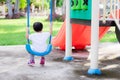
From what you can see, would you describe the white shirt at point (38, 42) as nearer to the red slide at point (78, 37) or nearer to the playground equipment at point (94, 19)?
the playground equipment at point (94, 19)

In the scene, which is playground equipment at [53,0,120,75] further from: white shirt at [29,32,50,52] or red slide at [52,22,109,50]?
red slide at [52,22,109,50]

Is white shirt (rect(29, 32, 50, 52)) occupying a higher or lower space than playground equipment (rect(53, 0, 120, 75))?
lower

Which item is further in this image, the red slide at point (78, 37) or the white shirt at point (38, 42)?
the red slide at point (78, 37)

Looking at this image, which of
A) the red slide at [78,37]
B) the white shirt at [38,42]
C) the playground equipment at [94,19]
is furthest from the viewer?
the red slide at [78,37]

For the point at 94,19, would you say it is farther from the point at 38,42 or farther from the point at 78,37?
the point at 78,37

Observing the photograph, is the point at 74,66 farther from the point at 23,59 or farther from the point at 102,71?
the point at 23,59

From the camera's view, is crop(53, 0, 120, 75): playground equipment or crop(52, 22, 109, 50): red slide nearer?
crop(53, 0, 120, 75): playground equipment

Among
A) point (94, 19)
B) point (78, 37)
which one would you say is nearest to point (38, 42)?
point (94, 19)

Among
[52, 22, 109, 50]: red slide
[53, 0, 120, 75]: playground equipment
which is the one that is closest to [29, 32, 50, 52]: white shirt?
[53, 0, 120, 75]: playground equipment

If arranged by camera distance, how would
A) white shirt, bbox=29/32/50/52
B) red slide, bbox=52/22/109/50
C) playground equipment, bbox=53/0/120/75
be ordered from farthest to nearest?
red slide, bbox=52/22/109/50 → white shirt, bbox=29/32/50/52 → playground equipment, bbox=53/0/120/75

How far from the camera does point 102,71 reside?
21.3ft

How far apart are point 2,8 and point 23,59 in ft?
131

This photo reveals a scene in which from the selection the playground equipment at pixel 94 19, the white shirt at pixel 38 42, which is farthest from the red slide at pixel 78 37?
the white shirt at pixel 38 42

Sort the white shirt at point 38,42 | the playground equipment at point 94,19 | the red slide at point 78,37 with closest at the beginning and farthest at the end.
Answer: the playground equipment at point 94,19, the white shirt at point 38,42, the red slide at point 78,37
